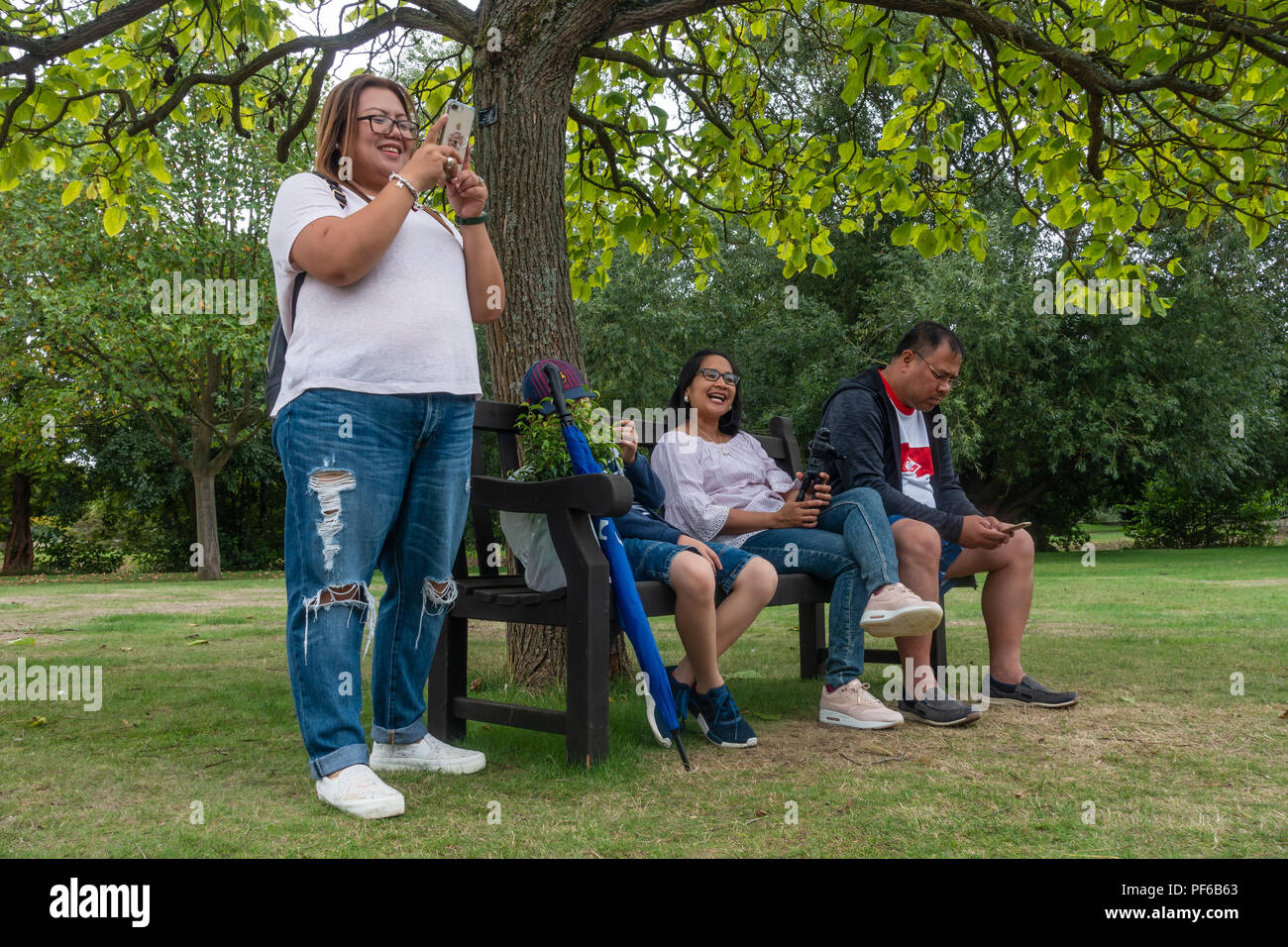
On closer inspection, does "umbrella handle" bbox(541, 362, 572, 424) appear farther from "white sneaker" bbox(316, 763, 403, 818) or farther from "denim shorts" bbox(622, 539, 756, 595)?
"white sneaker" bbox(316, 763, 403, 818)

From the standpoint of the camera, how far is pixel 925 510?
434 cm

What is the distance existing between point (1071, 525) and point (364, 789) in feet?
84.1

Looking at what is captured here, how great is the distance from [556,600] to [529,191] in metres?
2.32

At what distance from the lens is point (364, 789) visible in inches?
113

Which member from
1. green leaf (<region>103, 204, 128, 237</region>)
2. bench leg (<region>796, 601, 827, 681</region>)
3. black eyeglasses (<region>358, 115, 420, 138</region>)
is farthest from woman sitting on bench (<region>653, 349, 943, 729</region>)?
green leaf (<region>103, 204, 128, 237</region>)

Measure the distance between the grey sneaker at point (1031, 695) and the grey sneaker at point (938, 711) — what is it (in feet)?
Result: 1.43

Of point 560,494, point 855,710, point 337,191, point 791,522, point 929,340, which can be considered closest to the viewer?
point 337,191

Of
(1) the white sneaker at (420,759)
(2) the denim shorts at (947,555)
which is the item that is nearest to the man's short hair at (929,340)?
(2) the denim shorts at (947,555)

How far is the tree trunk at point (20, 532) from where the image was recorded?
25.6 meters

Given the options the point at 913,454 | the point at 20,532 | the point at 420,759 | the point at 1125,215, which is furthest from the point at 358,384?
the point at 20,532

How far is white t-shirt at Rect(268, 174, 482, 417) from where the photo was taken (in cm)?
294

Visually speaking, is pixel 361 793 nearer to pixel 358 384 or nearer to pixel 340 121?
pixel 358 384

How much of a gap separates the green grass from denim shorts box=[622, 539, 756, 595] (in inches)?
23.6

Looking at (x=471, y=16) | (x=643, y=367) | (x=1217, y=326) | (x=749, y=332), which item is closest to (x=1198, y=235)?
(x=1217, y=326)
